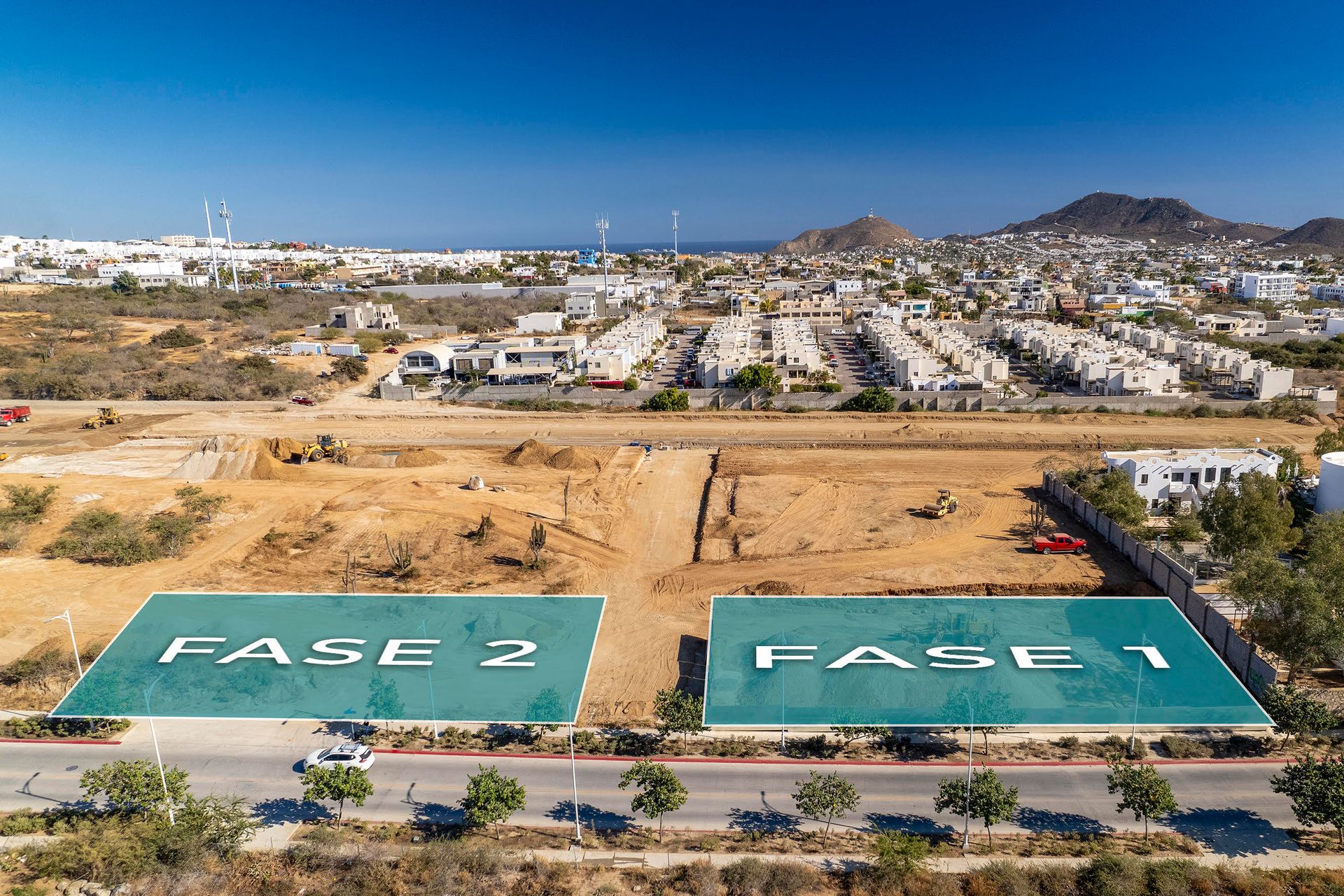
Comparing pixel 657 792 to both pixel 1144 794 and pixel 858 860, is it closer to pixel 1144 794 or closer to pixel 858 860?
pixel 858 860

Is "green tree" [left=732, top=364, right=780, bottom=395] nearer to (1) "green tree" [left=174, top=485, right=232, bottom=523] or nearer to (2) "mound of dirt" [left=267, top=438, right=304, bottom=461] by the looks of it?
(2) "mound of dirt" [left=267, top=438, right=304, bottom=461]

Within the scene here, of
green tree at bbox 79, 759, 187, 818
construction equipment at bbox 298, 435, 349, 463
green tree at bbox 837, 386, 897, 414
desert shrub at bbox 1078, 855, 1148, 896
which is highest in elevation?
green tree at bbox 837, 386, 897, 414

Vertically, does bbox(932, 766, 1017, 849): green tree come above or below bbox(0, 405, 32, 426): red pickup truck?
below

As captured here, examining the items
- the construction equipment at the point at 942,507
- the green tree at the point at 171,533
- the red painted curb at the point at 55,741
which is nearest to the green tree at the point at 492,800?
the red painted curb at the point at 55,741

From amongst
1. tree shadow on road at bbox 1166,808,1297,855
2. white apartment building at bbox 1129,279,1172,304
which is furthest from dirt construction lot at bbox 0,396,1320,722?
white apartment building at bbox 1129,279,1172,304
